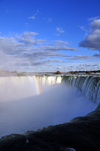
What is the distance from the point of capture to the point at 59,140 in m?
3.78

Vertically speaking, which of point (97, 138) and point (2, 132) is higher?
point (97, 138)

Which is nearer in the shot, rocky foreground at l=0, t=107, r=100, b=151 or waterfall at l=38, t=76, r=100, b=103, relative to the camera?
rocky foreground at l=0, t=107, r=100, b=151

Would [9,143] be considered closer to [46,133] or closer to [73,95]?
[46,133]

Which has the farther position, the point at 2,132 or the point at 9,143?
the point at 2,132

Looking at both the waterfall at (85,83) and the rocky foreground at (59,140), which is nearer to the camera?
the rocky foreground at (59,140)

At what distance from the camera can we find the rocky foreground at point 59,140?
333 centimetres

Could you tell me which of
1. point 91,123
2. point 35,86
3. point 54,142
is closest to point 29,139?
point 54,142

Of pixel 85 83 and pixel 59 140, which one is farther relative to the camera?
pixel 85 83

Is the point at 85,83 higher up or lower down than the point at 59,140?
higher up

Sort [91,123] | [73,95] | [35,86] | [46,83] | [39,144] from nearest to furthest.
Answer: [39,144] → [91,123] → [73,95] → [46,83] → [35,86]

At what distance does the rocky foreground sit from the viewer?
333cm

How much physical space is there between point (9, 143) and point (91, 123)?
10.8 feet

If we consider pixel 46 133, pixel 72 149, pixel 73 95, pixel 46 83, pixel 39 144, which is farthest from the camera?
pixel 46 83

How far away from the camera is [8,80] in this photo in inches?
1531
